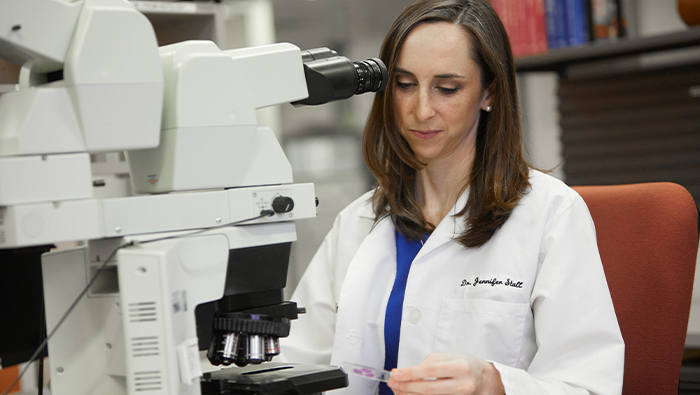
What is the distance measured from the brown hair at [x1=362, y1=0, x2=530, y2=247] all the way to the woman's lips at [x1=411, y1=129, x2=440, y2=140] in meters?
0.10

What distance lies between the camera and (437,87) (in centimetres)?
129

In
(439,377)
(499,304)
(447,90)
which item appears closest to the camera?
(439,377)

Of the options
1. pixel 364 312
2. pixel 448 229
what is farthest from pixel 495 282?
pixel 364 312

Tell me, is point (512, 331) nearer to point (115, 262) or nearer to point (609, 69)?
point (115, 262)

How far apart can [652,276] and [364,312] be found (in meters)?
0.60

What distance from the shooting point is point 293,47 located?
3.02 ft

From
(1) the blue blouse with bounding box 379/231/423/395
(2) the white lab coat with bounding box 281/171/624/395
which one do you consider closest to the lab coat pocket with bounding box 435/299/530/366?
(2) the white lab coat with bounding box 281/171/624/395

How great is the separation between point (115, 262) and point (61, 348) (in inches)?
6.6

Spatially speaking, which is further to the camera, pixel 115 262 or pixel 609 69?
pixel 609 69

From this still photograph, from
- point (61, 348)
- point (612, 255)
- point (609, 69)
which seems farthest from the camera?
point (609, 69)

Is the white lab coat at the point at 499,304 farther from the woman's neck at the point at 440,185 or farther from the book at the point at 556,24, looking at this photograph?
the book at the point at 556,24

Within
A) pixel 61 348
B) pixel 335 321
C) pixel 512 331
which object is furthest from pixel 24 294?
pixel 512 331

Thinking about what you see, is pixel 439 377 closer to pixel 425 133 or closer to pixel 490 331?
pixel 490 331

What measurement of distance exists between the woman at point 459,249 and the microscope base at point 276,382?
267 millimetres
